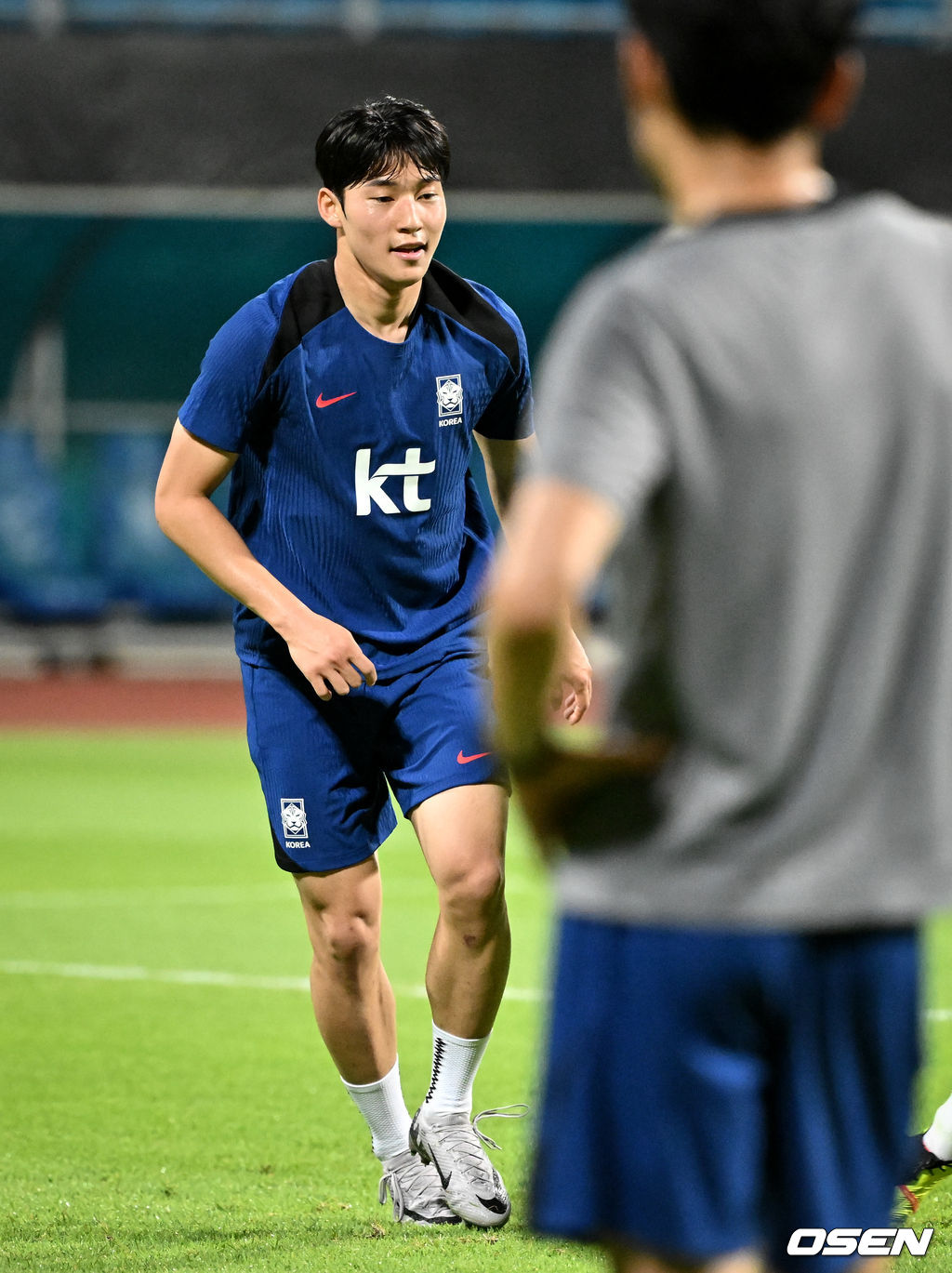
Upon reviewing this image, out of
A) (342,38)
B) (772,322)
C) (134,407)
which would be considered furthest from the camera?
(134,407)

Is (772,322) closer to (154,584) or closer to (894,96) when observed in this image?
(154,584)

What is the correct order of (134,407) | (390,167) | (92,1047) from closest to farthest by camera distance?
(390,167), (92,1047), (134,407)

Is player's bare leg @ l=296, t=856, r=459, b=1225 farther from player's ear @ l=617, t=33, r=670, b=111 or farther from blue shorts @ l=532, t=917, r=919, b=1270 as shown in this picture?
player's ear @ l=617, t=33, r=670, b=111

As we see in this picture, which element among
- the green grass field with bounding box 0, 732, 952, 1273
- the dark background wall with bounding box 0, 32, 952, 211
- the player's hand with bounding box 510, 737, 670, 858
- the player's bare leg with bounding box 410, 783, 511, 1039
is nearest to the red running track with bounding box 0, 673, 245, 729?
the dark background wall with bounding box 0, 32, 952, 211

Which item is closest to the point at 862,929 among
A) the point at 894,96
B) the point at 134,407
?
the point at 894,96

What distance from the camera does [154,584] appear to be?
2072 centimetres

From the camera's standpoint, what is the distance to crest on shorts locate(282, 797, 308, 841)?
14.5 ft

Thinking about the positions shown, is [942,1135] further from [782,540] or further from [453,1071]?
[782,540]

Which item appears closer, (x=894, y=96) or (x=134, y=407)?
(x=894, y=96)

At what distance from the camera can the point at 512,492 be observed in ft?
15.7

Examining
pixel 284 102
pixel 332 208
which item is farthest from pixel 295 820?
pixel 284 102

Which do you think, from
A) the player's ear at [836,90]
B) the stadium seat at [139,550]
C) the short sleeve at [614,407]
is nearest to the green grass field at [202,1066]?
the short sleeve at [614,407]

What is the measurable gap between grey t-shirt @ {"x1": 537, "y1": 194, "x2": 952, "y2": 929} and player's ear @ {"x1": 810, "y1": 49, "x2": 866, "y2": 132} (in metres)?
0.09

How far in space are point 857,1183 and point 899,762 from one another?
17.0 inches
